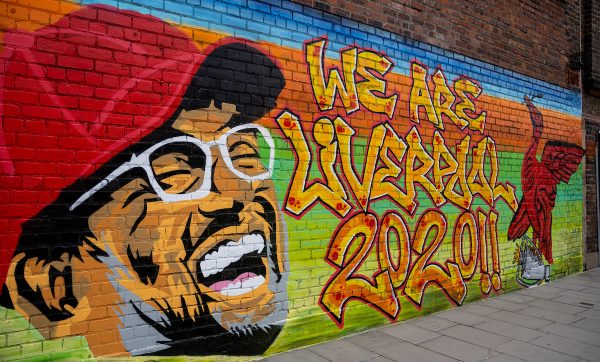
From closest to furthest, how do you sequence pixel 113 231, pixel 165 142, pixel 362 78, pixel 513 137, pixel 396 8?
pixel 113 231 → pixel 165 142 → pixel 362 78 → pixel 396 8 → pixel 513 137

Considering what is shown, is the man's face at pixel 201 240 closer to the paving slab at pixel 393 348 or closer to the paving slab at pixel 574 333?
the paving slab at pixel 393 348

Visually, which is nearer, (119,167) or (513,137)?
(119,167)

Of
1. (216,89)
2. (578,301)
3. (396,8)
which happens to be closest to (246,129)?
(216,89)

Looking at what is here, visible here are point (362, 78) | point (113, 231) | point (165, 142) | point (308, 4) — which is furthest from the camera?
point (362, 78)

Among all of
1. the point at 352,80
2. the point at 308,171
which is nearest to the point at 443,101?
the point at 352,80

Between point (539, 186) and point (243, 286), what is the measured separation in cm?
545

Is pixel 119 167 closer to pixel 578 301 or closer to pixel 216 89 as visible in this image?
pixel 216 89

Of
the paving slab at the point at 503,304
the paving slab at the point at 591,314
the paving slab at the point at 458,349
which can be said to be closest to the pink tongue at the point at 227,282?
the paving slab at the point at 458,349

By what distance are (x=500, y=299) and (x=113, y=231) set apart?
5.19 m

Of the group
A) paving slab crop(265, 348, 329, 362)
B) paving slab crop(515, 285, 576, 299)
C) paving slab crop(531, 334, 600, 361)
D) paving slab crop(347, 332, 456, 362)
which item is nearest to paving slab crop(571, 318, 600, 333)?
paving slab crop(531, 334, 600, 361)

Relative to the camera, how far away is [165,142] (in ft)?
10.9

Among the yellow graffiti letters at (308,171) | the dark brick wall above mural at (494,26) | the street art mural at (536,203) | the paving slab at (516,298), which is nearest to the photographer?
the yellow graffiti letters at (308,171)

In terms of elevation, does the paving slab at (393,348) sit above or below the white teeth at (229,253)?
below

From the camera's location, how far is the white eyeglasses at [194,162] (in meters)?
3.24
